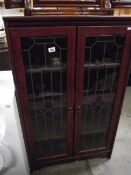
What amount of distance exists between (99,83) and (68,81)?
10.8 inches

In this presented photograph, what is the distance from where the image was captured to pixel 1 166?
1.27 meters

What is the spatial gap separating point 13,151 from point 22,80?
52 cm

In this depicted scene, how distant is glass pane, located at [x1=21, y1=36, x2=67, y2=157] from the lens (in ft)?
3.70

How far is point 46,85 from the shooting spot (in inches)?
50.6

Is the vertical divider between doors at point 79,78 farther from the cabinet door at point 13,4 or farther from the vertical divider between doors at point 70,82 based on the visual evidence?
the cabinet door at point 13,4

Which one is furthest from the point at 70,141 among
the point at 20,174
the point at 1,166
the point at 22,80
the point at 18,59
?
the point at 18,59

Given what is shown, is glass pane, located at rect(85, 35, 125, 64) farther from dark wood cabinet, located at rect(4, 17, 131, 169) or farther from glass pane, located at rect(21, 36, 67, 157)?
glass pane, located at rect(21, 36, 67, 157)

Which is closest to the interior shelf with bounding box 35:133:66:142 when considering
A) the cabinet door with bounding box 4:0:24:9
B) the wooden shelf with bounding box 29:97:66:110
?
the wooden shelf with bounding box 29:97:66:110

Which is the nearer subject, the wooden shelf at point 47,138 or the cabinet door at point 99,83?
the cabinet door at point 99,83

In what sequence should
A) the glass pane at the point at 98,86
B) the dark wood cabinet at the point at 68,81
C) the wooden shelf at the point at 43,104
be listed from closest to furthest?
the dark wood cabinet at the point at 68,81
the glass pane at the point at 98,86
the wooden shelf at the point at 43,104

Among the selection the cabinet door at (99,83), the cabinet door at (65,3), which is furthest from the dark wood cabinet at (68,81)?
the cabinet door at (65,3)

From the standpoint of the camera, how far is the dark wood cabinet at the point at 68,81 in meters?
1.07

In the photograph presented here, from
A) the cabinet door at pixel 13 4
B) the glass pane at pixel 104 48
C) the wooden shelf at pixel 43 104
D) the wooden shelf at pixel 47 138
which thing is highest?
the cabinet door at pixel 13 4

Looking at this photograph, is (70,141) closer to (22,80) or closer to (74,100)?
(74,100)
